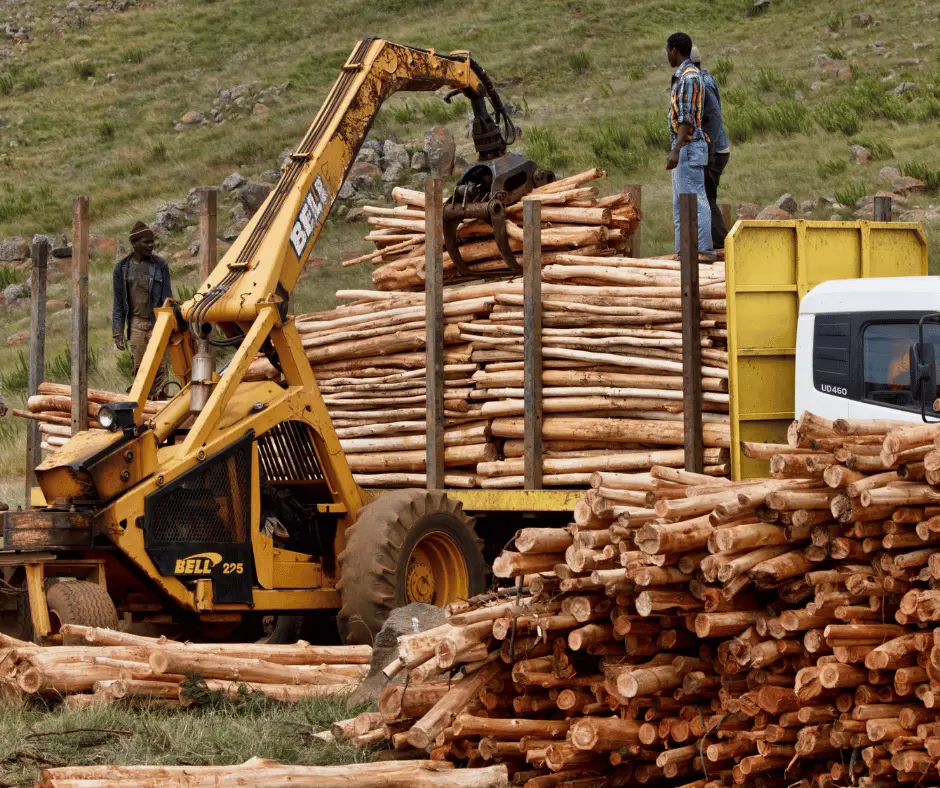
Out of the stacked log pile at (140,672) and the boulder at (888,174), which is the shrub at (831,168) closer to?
the boulder at (888,174)

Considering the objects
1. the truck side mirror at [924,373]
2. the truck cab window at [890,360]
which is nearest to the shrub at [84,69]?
the truck cab window at [890,360]

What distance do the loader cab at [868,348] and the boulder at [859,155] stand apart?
19993mm

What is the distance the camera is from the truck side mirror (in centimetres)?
912

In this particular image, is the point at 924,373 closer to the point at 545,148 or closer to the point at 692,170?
the point at 692,170

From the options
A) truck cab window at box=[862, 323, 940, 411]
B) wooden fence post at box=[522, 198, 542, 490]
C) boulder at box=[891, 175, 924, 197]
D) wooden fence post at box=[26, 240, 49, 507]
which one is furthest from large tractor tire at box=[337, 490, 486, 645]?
boulder at box=[891, 175, 924, 197]

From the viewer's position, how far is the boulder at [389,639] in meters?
9.06

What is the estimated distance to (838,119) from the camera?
32219 mm

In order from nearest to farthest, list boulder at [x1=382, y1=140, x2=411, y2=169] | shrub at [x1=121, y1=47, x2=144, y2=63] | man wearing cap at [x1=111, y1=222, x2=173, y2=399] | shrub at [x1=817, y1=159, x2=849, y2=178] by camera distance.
A: man wearing cap at [x1=111, y1=222, x2=173, y2=399], shrub at [x1=817, y1=159, x2=849, y2=178], boulder at [x1=382, y1=140, x2=411, y2=169], shrub at [x1=121, y1=47, x2=144, y2=63]

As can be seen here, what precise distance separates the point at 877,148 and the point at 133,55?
102 feet

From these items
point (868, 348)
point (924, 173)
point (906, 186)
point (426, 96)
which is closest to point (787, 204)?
point (906, 186)

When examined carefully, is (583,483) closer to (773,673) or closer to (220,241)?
(773,673)

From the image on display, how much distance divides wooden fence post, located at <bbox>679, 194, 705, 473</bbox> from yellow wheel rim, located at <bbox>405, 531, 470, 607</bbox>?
1.97 m

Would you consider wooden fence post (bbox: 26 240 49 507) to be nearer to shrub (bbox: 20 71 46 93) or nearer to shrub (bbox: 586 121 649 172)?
shrub (bbox: 586 121 649 172)

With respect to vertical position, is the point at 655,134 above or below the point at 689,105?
above
